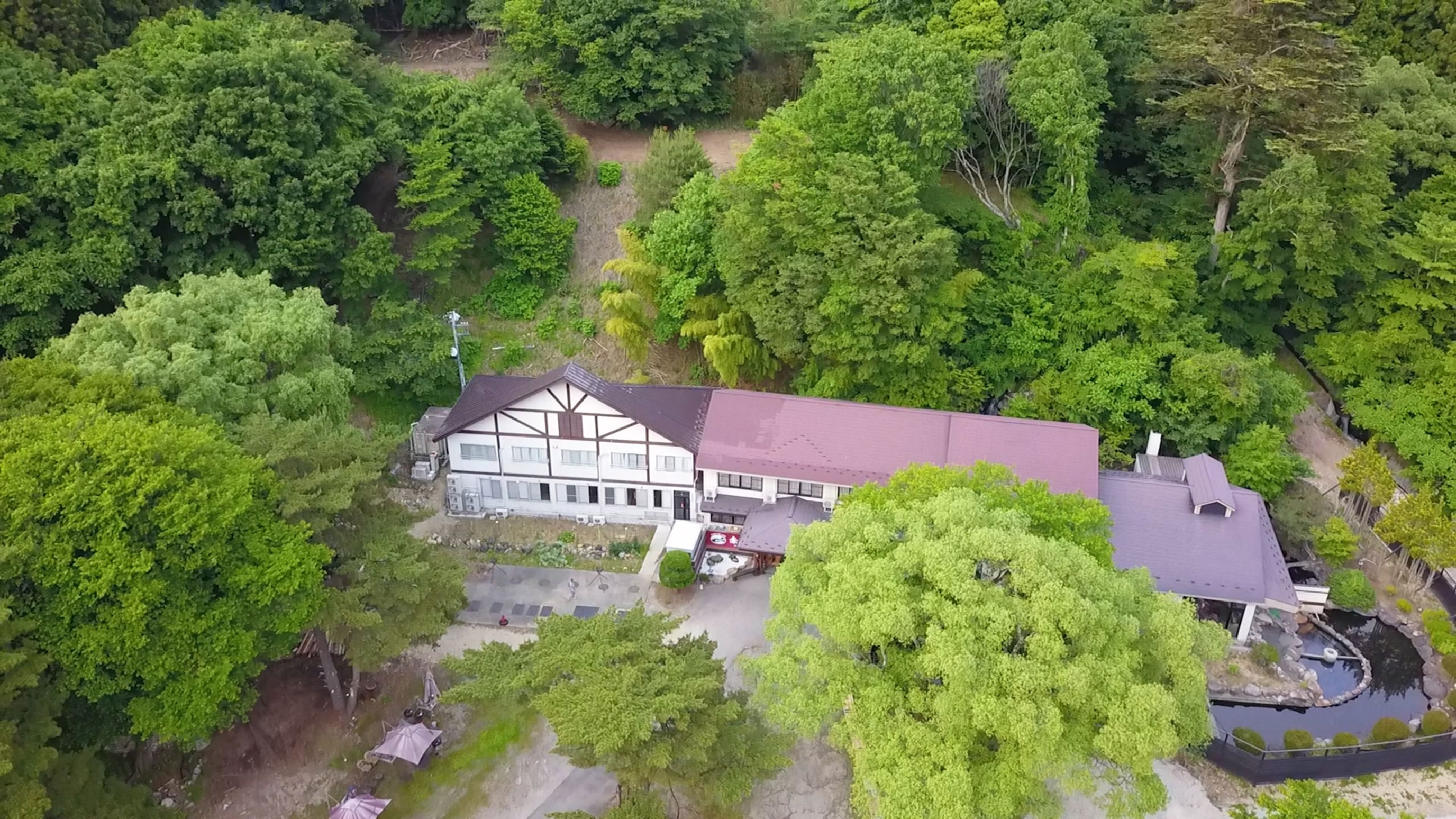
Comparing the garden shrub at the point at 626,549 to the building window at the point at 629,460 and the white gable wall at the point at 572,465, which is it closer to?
the white gable wall at the point at 572,465

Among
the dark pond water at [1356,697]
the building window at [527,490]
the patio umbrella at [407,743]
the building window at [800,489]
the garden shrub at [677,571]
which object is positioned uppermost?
the building window at [800,489]

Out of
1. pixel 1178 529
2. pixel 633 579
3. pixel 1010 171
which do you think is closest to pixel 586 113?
pixel 1010 171

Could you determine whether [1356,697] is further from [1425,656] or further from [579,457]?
[579,457]

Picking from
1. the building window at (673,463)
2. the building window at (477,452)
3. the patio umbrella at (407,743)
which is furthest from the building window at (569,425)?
the patio umbrella at (407,743)

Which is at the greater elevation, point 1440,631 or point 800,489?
point 800,489

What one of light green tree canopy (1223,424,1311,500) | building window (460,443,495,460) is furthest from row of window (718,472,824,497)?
light green tree canopy (1223,424,1311,500)

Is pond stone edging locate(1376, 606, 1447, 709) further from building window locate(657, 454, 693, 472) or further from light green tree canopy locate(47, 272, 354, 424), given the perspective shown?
light green tree canopy locate(47, 272, 354, 424)

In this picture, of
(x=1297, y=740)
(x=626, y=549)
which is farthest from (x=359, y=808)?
(x=1297, y=740)
